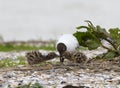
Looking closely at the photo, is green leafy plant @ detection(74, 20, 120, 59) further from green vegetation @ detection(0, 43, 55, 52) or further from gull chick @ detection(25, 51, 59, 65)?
green vegetation @ detection(0, 43, 55, 52)

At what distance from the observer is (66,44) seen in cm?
825

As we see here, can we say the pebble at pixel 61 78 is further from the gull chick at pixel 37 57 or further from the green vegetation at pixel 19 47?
the green vegetation at pixel 19 47

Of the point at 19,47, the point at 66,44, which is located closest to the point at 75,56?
the point at 66,44

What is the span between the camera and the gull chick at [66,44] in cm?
822

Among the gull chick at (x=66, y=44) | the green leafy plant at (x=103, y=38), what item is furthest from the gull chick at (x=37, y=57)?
the green leafy plant at (x=103, y=38)

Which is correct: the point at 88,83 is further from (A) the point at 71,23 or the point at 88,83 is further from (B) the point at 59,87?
(A) the point at 71,23

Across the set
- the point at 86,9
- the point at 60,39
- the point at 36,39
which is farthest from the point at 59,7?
the point at 60,39

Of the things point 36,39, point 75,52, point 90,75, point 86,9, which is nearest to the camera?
point 90,75

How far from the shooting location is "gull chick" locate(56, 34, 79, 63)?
822 centimetres

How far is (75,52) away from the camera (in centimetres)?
829

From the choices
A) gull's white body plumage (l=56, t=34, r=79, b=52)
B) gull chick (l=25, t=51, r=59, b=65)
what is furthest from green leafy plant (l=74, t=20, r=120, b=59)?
gull chick (l=25, t=51, r=59, b=65)

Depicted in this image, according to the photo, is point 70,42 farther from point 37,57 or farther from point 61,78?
point 61,78

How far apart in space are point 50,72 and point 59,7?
400 inches

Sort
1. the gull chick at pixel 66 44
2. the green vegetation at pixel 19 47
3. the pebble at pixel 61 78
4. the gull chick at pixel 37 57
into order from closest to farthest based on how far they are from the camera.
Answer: the pebble at pixel 61 78 → the gull chick at pixel 66 44 → the gull chick at pixel 37 57 → the green vegetation at pixel 19 47
